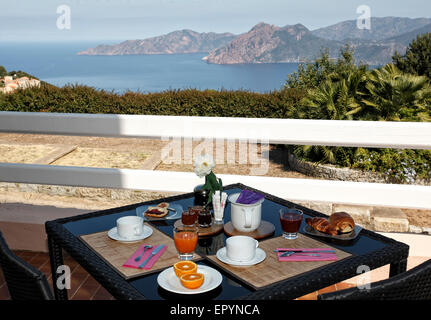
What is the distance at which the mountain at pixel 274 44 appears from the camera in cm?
9681

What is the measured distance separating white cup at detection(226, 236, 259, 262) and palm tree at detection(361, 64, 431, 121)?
6251 mm

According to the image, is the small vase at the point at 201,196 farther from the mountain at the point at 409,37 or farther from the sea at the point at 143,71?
the sea at the point at 143,71

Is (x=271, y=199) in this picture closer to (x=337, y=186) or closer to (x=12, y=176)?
(x=337, y=186)

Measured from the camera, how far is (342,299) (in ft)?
4.17

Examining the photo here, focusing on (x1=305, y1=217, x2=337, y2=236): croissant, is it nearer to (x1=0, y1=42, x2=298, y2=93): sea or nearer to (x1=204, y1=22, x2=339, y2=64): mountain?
(x1=204, y1=22, x2=339, y2=64): mountain

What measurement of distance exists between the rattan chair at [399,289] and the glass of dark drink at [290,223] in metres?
0.73

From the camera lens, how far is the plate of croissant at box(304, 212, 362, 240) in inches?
87.6

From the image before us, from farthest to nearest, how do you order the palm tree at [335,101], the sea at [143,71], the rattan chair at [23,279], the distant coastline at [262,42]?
the sea at [143,71] → the distant coastline at [262,42] → the palm tree at [335,101] → the rattan chair at [23,279]

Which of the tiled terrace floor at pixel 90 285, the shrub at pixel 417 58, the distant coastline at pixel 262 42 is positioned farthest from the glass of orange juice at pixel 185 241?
the distant coastline at pixel 262 42

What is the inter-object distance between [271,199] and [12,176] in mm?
2497

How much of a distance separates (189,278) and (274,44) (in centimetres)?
10789

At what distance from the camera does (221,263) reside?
1928mm

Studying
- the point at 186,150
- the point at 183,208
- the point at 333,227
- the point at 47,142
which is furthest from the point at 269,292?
the point at 47,142

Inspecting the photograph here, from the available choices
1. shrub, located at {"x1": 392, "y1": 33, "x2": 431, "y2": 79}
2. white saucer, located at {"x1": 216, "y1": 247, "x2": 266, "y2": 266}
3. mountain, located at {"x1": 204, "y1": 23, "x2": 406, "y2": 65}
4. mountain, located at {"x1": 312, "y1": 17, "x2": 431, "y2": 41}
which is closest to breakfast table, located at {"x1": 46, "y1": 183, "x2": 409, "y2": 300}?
white saucer, located at {"x1": 216, "y1": 247, "x2": 266, "y2": 266}
